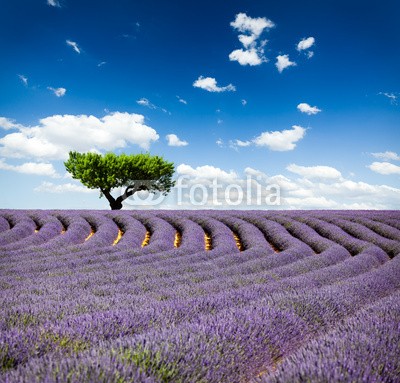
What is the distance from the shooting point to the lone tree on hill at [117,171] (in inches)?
1242

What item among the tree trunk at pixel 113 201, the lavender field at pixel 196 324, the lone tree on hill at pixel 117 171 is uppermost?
the lone tree on hill at pixel 117 171

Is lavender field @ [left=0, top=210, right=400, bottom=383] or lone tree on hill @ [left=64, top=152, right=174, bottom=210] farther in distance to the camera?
lone tree on hill @ [left=64, top=152, right=174, bottom=210]

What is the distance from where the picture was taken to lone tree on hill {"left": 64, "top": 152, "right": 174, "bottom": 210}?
3155cm

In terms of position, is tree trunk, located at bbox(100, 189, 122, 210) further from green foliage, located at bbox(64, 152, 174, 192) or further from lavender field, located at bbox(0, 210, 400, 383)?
lavender field, located at bbox(0, 210, 400, 383)

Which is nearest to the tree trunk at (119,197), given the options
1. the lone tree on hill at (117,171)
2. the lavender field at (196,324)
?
the lone tree on hill at (117,171)

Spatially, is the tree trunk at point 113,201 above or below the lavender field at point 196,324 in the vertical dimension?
above

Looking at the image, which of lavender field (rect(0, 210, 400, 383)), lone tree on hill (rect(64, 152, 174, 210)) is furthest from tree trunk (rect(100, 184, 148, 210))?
lavender field (rect(0, 210, 400, 383))

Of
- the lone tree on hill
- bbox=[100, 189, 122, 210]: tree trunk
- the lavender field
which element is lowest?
the lavender field

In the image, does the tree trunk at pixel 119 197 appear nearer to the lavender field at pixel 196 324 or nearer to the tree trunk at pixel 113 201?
the tree trunk at pixel 113 201

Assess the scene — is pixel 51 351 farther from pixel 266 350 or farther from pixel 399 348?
pixel 399 348

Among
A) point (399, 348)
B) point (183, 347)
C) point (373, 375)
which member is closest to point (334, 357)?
point (373, 375)

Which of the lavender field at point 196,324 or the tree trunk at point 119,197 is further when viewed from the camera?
the tree trunk at point 119,197

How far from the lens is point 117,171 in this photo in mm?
31828

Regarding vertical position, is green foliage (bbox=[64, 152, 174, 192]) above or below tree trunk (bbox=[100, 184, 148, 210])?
above
